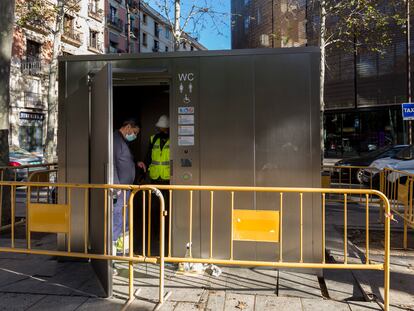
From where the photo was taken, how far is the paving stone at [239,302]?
404 cm

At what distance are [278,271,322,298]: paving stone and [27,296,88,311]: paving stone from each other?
2156 millimetres

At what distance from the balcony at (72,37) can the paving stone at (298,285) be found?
2966cm

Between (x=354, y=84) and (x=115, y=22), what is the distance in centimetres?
2627

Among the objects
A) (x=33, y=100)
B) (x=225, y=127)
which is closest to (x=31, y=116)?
(x=33, y=100)

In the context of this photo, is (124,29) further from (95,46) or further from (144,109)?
(144,109)

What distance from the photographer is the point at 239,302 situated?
4.18m

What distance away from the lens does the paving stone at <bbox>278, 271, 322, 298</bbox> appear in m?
4.40

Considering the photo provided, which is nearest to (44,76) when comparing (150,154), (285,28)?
(285,28)

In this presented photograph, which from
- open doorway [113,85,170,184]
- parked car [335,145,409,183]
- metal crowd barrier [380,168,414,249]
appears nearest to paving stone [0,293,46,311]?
open doorway [113,85,170,184]

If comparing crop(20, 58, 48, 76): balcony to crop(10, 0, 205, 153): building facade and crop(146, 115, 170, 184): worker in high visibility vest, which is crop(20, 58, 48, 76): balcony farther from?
crop(146, 115, 170, 184): worker in high visibility vest

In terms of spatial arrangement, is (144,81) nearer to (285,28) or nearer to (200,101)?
(200,101)

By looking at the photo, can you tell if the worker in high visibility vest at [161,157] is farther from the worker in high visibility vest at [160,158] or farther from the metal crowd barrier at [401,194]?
the metal crowd barrier at [401,194]

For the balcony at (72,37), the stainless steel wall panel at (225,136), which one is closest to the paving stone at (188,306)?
the stainless steel wall panel at (225,136)

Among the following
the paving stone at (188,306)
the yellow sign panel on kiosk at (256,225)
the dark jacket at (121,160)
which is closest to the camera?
the paving stone at (188,306)
